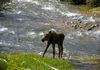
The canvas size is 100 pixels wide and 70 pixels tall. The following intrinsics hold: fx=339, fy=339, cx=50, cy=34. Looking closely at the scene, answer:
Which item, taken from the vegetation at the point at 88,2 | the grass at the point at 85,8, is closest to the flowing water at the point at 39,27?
the grass at the point at 85,8

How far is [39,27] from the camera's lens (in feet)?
123

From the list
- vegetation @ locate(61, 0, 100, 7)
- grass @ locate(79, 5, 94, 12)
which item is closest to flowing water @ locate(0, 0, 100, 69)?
grass @ locate(79, 5, 94, 12)

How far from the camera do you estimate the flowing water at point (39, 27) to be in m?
28.2

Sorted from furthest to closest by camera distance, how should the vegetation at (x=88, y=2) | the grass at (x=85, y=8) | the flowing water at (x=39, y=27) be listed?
the vegetation at (x=88, y=2) → the grass at (x=85, y=8) → the flowing water at (x=39, y=27)

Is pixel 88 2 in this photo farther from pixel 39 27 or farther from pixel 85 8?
pixel 39 27

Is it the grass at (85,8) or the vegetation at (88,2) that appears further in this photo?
the vegetation at (88,2)

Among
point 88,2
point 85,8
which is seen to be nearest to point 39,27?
point 85,8

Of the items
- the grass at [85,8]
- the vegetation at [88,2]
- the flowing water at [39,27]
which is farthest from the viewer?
the vegetation at [88,2]

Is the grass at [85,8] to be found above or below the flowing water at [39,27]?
below

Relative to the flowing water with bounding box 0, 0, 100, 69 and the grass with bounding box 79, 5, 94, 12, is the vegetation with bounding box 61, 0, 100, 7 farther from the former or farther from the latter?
the flowing water with bounding box 0, 0, 100, 69

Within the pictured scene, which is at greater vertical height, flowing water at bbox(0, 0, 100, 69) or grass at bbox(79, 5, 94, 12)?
flowing water at bbox(0, 0, 100, 69)

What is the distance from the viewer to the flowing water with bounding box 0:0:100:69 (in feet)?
92.5

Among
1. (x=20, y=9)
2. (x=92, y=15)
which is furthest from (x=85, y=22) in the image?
(x=20, y=9)

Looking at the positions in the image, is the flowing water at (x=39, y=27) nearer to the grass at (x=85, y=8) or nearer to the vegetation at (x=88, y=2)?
the grass at (x=85, y=8)
